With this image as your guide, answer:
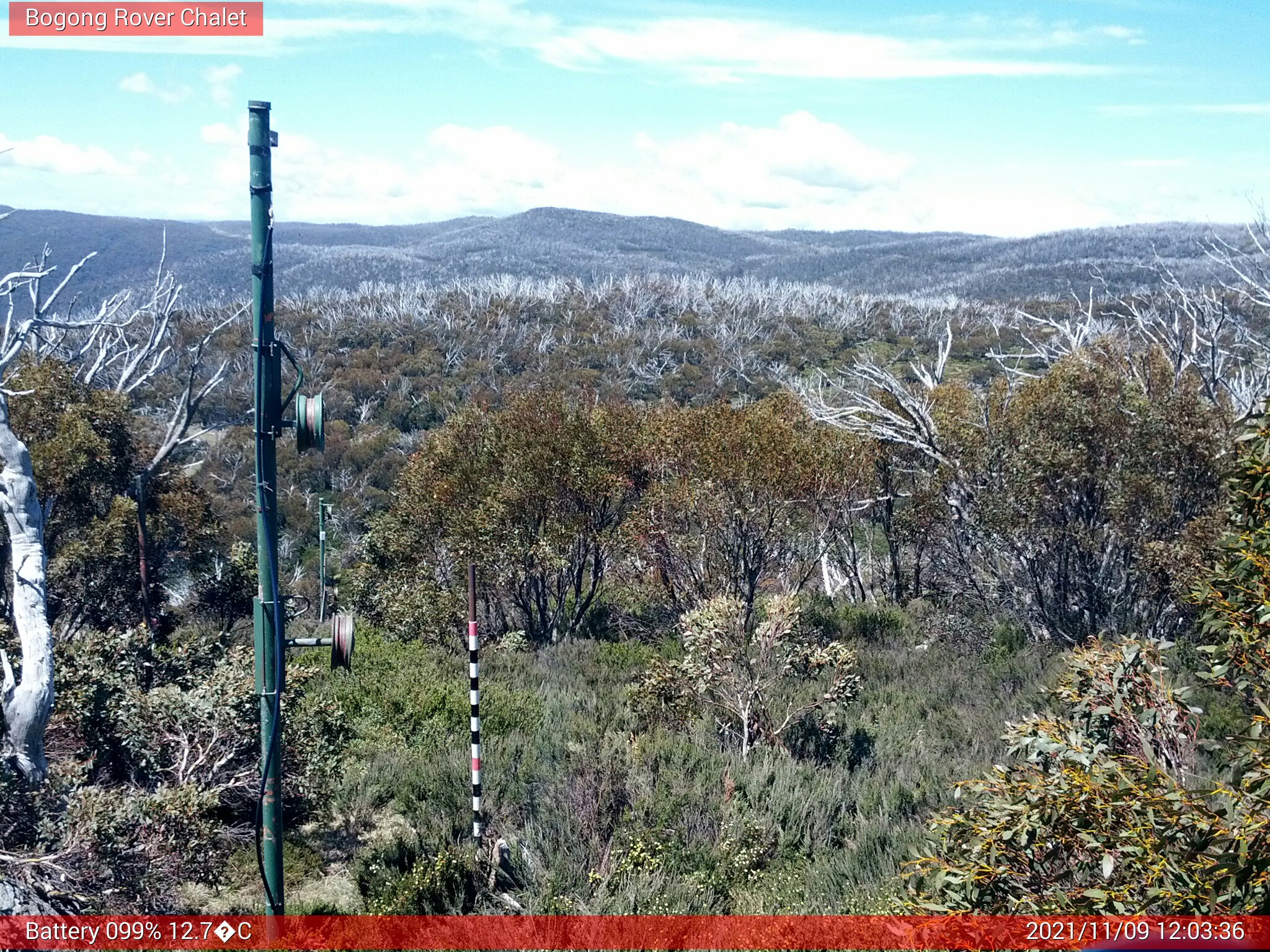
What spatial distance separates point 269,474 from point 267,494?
10cm

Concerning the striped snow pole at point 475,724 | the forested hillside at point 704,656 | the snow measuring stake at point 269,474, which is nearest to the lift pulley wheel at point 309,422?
the snow measuring stake at point 269,474

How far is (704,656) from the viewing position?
9.29 meters

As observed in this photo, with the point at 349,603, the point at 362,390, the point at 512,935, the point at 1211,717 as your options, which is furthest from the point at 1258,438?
the point at 362,390

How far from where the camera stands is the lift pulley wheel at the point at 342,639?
459cm

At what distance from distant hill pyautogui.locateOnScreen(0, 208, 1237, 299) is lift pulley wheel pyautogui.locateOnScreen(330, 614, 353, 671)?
188ft

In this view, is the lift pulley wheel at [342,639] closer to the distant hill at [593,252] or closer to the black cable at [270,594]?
the black cable at [270,594]

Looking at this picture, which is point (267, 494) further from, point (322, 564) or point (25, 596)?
point (322, 564)

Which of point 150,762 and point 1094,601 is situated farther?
point 1094,601

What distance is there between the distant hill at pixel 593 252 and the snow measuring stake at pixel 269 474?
5705 centimetres

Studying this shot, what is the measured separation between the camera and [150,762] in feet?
23.1

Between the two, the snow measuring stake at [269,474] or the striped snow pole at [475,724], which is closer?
the snow measuring stake at [269,474]

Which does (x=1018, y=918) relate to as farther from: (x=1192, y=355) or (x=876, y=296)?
(x=876, y=296)

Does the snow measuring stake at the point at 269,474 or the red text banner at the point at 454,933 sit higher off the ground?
the snow measuring stake at the point at 269,474

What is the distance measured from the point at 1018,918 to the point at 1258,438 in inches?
89.2
